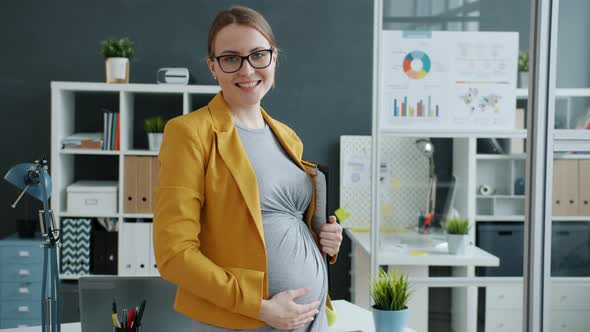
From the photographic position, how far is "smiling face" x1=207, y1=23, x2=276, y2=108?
1.37 meters

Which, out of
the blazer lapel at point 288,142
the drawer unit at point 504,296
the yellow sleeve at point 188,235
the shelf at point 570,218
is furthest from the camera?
the drawer unit at point 504,296

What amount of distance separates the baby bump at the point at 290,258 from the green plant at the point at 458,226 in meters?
1.83

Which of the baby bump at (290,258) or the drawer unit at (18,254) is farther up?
the baby bump at (290,258)

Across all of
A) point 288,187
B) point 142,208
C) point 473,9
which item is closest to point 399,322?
point 288,187

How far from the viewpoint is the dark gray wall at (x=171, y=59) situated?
446 cm

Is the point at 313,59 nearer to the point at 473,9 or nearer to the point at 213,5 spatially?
the point at 213,5

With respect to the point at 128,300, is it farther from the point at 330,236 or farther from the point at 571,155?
the point at 571,155

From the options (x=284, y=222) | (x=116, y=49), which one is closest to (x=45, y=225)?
(x=284, y=222)

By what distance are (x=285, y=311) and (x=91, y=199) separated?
9.78ft

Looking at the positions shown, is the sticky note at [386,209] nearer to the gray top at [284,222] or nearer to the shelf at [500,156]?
the shelf at [500,156]

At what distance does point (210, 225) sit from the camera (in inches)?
53.1

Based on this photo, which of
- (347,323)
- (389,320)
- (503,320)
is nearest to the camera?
(389,320)

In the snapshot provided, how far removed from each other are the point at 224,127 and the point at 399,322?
761 mm

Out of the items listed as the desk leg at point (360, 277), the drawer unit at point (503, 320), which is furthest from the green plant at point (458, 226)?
the desk leg at point (360, 277)
